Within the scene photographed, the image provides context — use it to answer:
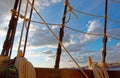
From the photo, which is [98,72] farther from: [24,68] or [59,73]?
[24,68]

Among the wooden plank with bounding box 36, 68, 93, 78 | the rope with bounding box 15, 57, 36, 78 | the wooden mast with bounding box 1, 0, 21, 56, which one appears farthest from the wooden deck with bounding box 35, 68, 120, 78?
the wooden mast with bounding box 1, 0, 21, 56

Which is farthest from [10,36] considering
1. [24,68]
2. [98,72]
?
[98,72]

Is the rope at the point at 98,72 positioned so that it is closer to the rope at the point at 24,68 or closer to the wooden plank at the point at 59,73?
the wooden plank at the point at 59,73

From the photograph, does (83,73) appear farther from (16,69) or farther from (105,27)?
(105,27)

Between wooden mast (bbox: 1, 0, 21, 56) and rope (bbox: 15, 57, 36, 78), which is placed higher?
wooden mast (bbox: 1, 0, 21, 56)

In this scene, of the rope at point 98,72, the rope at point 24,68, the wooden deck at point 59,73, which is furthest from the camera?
the rope at point 98,72

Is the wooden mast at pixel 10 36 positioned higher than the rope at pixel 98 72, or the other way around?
the wooden mast at pixel 10 36

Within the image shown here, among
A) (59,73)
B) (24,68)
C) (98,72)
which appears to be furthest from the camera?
(98,72)

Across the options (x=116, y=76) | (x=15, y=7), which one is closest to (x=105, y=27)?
(x=116, y=76)

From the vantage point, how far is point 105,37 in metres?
5.20

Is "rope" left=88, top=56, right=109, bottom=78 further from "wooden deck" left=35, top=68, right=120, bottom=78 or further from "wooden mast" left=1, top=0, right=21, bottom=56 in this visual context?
→ "wooden mast" left=1, top=0, right=21, bottom=56

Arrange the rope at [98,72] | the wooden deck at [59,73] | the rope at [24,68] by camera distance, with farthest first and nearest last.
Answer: the rope at [98,72], the wooden deck at [59,73], the rope at [24,68]

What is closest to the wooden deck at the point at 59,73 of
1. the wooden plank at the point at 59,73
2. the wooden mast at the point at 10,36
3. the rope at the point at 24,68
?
the wooden plank at the point at 59,73

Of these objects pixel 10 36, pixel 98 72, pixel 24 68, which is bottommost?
pixel 98 72
